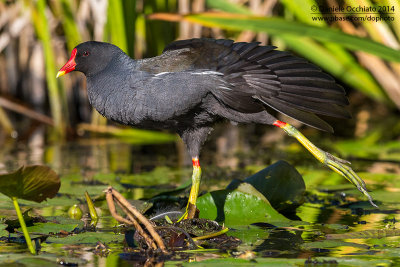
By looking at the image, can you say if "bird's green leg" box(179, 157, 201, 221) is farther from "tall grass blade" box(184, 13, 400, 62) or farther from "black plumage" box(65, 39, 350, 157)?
"tall grass blade" box(184, 13, 400, 62)

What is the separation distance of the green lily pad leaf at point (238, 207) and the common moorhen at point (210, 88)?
0.31 feet

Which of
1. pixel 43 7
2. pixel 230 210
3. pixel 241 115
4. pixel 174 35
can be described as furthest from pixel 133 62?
pixel 174 35

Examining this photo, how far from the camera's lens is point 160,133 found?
6480 mm

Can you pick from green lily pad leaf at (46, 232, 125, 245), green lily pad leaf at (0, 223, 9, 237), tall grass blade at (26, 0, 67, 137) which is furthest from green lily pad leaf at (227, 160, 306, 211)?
tall grass blade at (26, 0, 67, 137)

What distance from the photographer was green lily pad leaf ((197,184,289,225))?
329 cm

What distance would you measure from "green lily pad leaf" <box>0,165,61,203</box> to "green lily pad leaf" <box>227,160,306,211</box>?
1.36 m

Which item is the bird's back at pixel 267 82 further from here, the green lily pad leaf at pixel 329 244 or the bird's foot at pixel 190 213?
the green lily pad leaf at pixel 329 244

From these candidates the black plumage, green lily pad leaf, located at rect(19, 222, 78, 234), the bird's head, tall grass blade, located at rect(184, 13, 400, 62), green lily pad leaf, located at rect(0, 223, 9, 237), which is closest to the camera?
green lily pad leaf, located at rect(0, 223, 9, 237)

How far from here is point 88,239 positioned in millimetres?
2809

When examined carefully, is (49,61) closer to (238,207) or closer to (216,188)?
(216,188)

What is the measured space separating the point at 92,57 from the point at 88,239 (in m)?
1.06

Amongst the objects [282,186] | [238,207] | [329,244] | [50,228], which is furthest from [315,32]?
[50,228]

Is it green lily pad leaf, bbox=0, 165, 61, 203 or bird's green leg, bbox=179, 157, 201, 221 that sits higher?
green lily pad leaf, bbox=0, 165, 61, 203

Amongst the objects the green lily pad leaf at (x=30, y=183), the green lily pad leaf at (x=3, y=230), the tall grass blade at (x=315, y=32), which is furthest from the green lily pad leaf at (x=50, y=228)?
the tall grass blade at (x=315, y=32)
